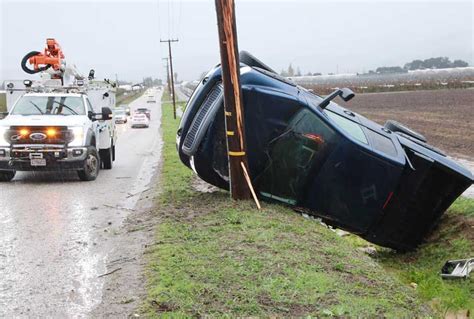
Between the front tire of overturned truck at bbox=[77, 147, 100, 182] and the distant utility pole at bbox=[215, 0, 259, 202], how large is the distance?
17.9ft

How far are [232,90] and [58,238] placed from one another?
297cm

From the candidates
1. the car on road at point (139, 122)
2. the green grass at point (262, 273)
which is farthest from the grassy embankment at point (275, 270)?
the car on road at point (139, 122)

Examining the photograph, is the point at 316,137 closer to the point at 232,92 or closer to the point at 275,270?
the point at 232,92

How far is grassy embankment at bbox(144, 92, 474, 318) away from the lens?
186 inches

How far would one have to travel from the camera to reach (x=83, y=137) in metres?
12.8

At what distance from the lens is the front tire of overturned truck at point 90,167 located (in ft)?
42.0

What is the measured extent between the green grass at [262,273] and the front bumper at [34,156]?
5.14 meters

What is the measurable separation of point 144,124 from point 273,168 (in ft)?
116

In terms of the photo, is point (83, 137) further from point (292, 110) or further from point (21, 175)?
point (292, 110)

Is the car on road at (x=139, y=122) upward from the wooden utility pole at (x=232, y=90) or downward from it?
downward

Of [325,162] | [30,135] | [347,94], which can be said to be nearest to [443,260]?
[325,162]

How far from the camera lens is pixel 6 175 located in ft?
42.1

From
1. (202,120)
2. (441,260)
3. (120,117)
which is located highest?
(202,120)

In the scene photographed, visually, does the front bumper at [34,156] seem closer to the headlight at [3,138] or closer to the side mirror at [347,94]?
the headlight at [3,138]
